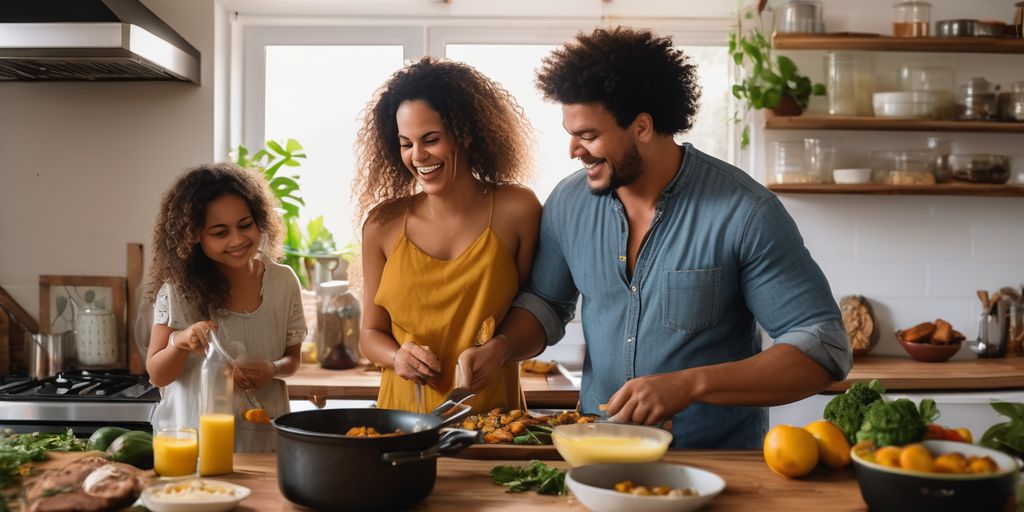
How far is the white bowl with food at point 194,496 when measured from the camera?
4.68ft

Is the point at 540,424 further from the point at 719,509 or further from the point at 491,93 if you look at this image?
the point at 491,93

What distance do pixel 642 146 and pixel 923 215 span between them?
2.44m

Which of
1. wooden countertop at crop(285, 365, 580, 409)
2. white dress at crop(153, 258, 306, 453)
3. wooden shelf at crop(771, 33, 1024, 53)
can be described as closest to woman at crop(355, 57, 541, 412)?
white dress at crop(153, 258, 306, 453)

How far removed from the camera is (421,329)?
2422 millimetres

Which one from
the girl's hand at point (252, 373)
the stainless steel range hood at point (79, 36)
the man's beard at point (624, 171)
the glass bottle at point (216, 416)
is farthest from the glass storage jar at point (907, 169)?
the glass bottle at point (216, 416)

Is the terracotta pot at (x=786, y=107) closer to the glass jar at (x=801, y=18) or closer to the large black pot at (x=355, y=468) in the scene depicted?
the glass jar at (x=801, y=18)

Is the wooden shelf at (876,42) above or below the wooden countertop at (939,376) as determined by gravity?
above

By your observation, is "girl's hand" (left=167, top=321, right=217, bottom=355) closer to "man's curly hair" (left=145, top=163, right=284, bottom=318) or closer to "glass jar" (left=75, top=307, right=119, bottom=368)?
"man's curly hair" (left=145, top=163, right=284, bottom=318)

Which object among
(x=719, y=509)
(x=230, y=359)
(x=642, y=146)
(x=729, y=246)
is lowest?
(x=719, y=509)

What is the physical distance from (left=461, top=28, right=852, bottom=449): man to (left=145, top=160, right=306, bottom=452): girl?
71cm

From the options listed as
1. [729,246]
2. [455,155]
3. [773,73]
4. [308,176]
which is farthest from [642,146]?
[308,176]

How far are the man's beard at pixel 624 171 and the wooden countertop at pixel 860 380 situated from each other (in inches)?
52.4

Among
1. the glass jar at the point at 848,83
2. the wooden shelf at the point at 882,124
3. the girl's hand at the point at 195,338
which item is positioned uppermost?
the glass jar at the point at 848,83

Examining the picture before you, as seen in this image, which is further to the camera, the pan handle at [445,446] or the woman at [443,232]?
the woman at [443,232]
